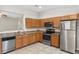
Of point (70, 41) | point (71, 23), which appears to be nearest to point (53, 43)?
point (70, 41)

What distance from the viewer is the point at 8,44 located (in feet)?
13.4

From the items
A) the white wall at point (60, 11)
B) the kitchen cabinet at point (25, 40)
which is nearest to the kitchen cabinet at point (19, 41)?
the kitchen cabinet at point (25, 40)

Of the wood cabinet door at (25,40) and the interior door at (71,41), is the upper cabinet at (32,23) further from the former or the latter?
the interior door at (71,41)

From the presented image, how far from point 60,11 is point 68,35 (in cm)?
192

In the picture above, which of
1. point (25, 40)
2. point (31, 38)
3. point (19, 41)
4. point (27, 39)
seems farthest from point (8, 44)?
point (31, 38)

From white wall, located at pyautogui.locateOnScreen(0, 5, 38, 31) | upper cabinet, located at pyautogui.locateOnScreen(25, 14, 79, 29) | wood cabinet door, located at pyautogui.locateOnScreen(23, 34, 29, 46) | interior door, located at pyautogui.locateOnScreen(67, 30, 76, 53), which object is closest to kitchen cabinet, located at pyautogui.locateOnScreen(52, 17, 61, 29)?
→ upper cabinet, located at pyautogui.locateOnScreen(25, 14, 79, 29)

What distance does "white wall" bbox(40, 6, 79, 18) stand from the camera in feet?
15.0

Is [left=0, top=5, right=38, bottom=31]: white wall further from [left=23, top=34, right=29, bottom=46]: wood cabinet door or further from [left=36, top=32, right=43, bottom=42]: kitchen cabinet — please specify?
[left=36, top=32, right=43, bottom=42]: kitchen cabinet

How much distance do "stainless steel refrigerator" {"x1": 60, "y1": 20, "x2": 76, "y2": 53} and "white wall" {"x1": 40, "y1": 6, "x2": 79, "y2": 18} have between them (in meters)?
0.92

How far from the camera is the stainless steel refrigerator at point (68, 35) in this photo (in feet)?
12.7
